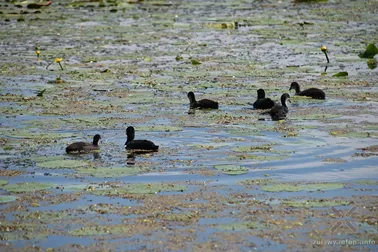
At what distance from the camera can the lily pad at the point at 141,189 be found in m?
9.97

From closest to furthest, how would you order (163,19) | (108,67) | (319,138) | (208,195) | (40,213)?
(40,213), (208,195), (319,138), (108,67), (163,19)

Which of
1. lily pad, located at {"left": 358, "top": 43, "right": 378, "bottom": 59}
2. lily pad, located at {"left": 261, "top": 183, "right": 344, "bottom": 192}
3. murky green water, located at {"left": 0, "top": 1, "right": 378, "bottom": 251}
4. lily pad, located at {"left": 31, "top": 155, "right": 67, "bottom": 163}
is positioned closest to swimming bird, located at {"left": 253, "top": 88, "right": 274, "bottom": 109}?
murky green water, located at {"left": 0, "top": 1, "right": 378, "bottom": 251}

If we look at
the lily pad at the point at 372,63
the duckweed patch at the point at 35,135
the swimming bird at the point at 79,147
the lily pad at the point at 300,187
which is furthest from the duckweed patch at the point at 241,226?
the lily pad at the point at 372,63

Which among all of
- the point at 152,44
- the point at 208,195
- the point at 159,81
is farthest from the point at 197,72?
the point at 208,195

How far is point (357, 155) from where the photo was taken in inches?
463

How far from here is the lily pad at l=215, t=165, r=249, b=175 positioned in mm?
10828

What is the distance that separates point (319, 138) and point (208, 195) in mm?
3292

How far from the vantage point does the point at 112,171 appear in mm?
10875

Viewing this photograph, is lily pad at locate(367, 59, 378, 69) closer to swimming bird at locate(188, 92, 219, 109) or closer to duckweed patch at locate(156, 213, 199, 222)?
swimming bird at locate(188, 92, 219, 109)

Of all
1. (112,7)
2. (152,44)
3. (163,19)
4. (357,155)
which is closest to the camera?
(357,155)

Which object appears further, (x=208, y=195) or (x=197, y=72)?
(x=197, y=72)

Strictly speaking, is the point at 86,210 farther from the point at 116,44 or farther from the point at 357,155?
the point at 116,44

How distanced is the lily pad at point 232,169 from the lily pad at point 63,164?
5.73 feet

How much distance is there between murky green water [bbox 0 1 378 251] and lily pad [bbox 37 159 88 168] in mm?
28
